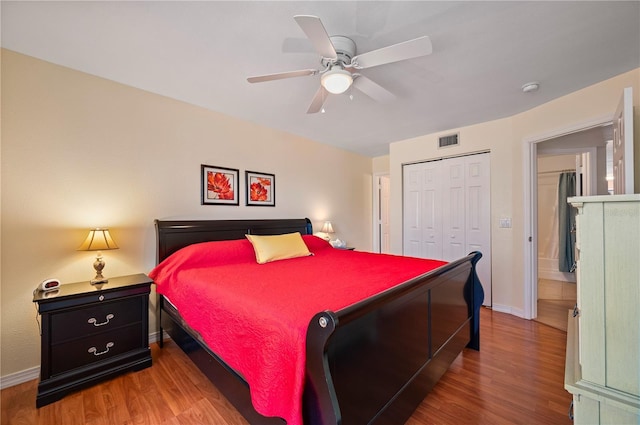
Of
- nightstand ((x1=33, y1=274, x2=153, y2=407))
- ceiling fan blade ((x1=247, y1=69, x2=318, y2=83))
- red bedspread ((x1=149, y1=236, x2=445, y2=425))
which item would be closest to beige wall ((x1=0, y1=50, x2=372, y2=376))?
nightstand ((x1=33, y1=274, x2=153, y2=407))

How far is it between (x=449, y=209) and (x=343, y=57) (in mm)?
3022

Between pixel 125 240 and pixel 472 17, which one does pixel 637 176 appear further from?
Answer: pixel 125 240

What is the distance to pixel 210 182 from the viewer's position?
306cm

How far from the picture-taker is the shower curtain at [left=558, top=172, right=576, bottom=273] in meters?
4.58

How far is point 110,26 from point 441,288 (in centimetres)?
294

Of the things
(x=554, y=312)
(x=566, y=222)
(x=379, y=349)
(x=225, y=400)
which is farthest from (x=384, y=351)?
(x=566, y=222)

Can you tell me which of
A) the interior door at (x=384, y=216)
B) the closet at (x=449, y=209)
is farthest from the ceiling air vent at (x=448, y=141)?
the interior door at (x=384, y=216)

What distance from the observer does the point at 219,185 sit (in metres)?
3.13

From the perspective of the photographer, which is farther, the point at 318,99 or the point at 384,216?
the point at 384,216

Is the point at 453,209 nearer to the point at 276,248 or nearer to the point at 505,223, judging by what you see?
the point at 505,223

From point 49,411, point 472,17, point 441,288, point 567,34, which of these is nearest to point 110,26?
point 472,17

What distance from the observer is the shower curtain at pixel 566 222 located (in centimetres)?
458

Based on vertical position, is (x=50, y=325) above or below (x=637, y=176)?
below

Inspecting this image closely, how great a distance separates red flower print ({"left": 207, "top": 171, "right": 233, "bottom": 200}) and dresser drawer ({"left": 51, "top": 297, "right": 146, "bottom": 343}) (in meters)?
1.38
